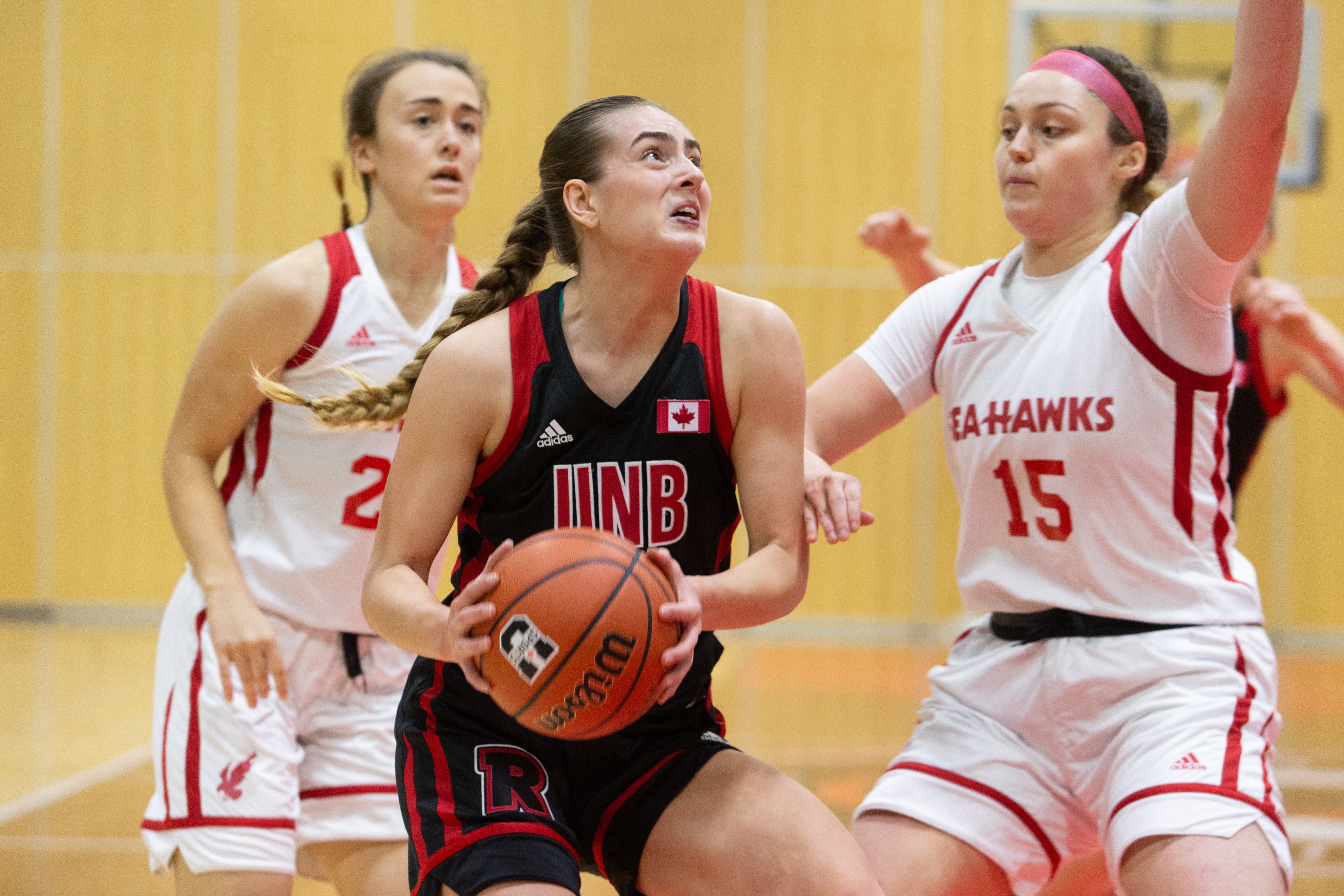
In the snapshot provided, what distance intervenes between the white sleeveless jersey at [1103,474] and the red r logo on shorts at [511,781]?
1.04 m

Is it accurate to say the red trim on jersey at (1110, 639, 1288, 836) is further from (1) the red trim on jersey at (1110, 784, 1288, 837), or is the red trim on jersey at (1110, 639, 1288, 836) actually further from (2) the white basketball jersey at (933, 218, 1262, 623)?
(2) the white basketball jersey at (933, 218, 1262, 623)

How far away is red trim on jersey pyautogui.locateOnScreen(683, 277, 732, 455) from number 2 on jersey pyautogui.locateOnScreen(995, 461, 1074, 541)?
0.69 meters

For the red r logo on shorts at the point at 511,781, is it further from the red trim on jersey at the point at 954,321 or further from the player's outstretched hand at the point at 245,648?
the red trim on jersey at the point at 954,321

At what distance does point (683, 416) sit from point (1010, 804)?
103 centimetres

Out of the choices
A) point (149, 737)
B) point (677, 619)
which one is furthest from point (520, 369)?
point (149, 737)

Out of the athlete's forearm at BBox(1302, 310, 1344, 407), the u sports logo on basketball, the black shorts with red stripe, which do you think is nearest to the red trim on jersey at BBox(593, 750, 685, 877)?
the black shorts with red stripe

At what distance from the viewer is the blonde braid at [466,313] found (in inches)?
93.4

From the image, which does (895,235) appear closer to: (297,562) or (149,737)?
(297,562)

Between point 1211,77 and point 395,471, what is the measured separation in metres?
7.83

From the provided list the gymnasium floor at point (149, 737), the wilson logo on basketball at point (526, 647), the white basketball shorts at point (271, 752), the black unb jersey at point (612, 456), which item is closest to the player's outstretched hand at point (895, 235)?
the black unb jersey at point (612, 456)

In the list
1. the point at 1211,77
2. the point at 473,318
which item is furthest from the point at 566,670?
the point at 1211,77

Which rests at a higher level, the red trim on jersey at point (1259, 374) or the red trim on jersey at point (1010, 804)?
the red trim on jersey at point (1259, 374)

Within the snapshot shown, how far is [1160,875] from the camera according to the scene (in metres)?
2.28

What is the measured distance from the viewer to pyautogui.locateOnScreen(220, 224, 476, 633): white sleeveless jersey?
300cm
